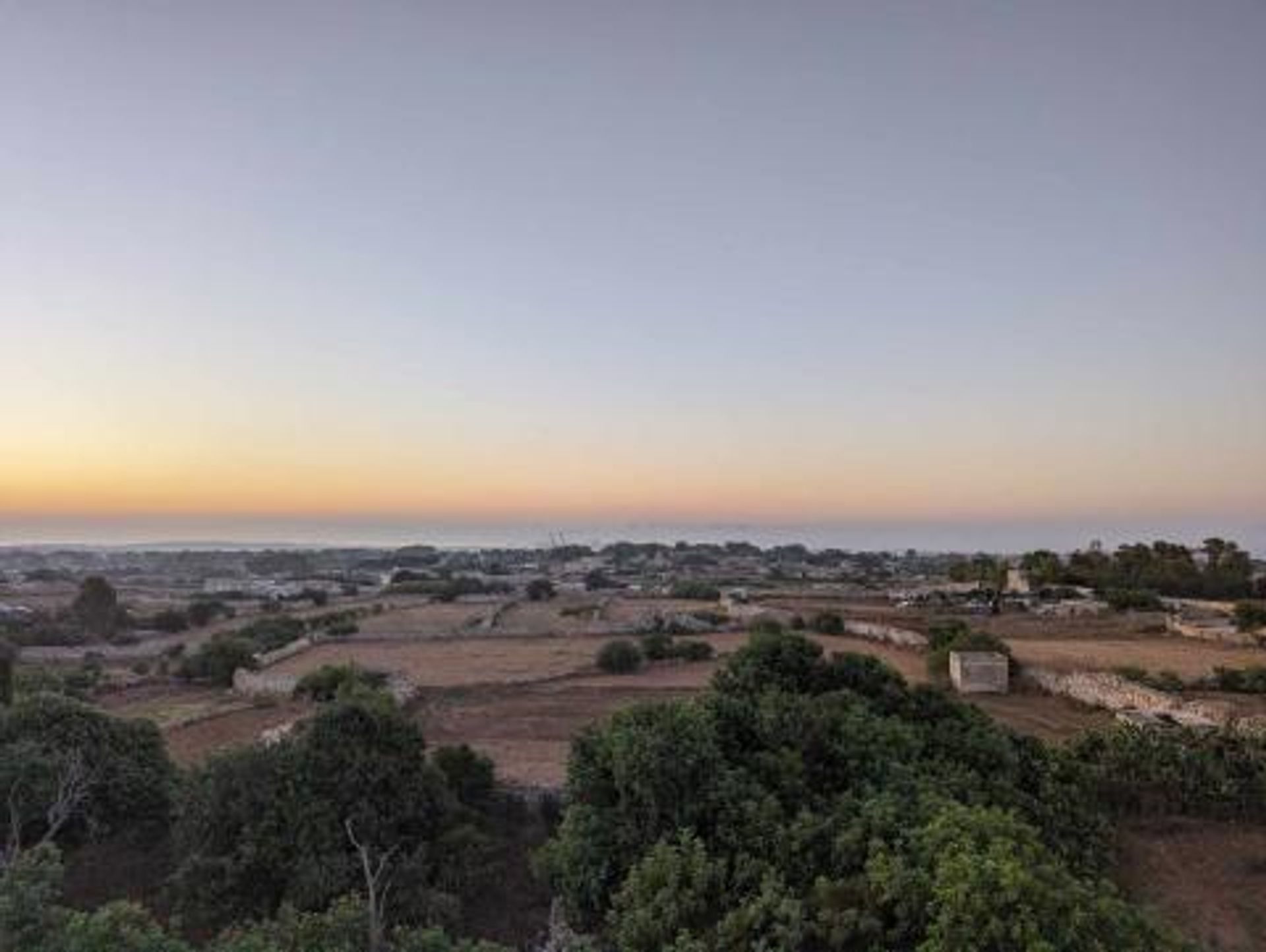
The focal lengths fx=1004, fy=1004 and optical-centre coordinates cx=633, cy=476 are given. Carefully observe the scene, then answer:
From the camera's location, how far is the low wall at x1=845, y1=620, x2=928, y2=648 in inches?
1272

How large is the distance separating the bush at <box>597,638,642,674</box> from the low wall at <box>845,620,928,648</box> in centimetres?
966

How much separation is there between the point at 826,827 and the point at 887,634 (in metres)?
24.8

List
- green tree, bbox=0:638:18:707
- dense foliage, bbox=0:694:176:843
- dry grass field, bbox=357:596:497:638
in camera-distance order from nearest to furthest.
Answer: dense foliage, bbox=0:694:176:843, green tree, bbox=0:638:18:707, dry grass field, bbox=357:596:497:638

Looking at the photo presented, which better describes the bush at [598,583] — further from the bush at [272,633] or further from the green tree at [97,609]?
the bush at [272,633]

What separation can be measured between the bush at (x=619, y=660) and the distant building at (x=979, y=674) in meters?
8.50

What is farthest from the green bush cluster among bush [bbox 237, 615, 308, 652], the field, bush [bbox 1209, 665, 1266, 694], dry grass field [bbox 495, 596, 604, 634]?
bush [bbox 1209, 665, 1266, 694]

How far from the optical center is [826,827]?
400 inches

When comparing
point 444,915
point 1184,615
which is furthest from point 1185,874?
point 1184,615

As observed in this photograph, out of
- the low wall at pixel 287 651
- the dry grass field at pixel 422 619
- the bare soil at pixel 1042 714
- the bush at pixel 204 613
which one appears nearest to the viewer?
the bare soil at pixel 1042 714

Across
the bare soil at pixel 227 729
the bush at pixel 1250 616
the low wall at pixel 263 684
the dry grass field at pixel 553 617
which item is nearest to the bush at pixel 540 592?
the dry grass field at pixel 553 617

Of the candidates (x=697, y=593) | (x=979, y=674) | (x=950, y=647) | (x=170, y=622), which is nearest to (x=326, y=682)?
(x=979, y=674)

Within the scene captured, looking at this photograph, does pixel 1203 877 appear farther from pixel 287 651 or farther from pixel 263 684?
pixel 287 651

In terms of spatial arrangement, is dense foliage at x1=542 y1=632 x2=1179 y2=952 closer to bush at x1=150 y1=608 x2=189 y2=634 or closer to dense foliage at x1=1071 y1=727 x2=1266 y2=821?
dense foliage at x1=1071 y1=727 x2=1266 y2=821

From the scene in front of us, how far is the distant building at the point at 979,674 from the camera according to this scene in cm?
2402
